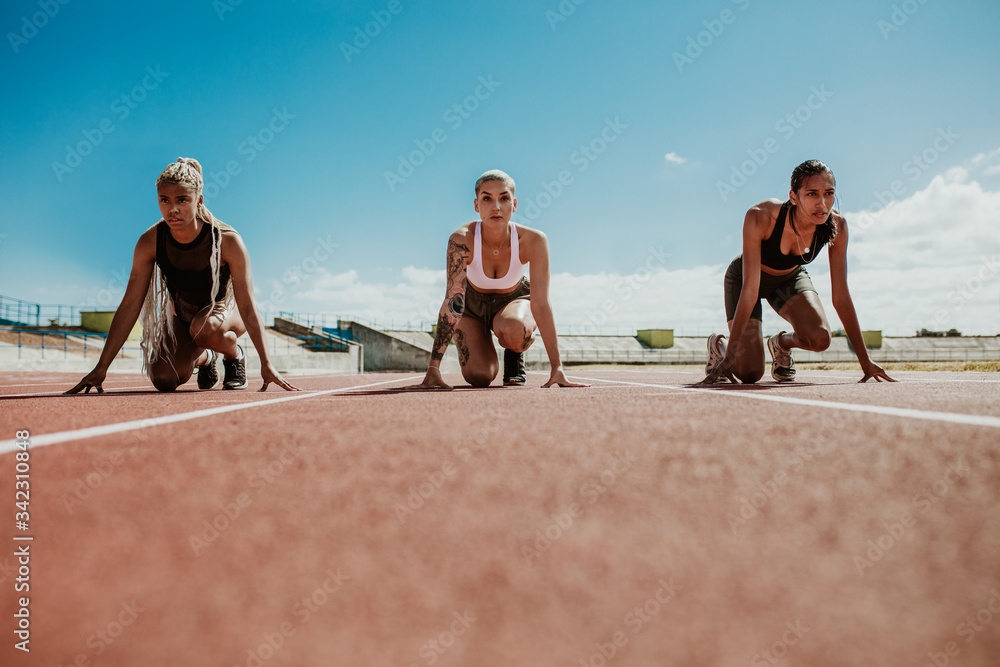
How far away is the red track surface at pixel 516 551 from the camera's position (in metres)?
0.67

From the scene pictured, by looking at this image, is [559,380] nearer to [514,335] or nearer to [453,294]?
[514,335]

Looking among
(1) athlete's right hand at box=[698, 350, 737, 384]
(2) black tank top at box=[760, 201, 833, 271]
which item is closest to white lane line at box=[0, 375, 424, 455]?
(1) athlete's right hand at box=[698, 350, 737, 384]

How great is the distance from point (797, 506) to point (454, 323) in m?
4.22

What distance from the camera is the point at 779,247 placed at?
4746 mm

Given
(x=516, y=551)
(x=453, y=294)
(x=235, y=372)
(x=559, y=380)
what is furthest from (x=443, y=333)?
(x=516, y=551)

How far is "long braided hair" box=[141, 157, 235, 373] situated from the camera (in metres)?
4.02

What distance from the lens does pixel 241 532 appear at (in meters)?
0.90

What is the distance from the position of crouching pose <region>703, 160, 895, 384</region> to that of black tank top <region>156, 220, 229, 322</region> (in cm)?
386

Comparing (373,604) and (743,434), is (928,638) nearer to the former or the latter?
(373,604)

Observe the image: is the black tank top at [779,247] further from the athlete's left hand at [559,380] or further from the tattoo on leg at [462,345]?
the tattoo on leg at [462,345]

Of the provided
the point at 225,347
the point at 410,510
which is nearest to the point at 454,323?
the point at 225,347

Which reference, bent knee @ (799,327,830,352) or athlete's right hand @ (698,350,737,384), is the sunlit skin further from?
bent knee @ (799,327,830,352)

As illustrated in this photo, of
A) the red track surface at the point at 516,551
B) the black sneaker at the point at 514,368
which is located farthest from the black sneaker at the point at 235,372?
the red track surface at the point at 516,551

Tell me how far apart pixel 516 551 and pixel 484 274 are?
168 inches
